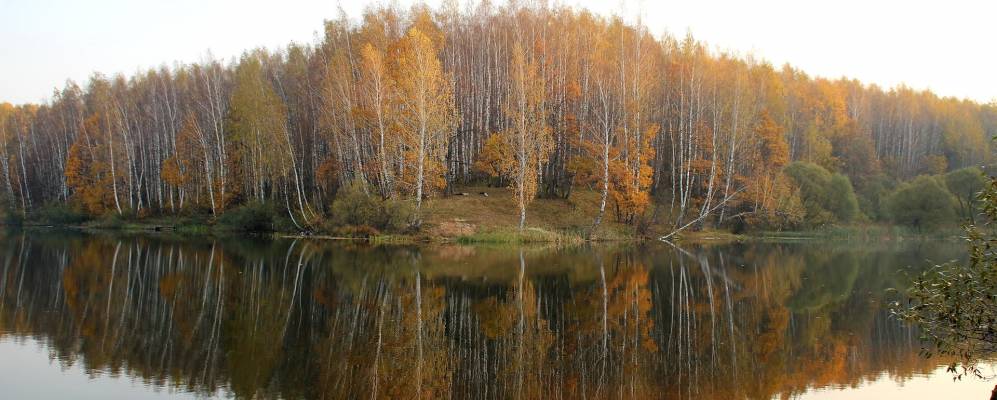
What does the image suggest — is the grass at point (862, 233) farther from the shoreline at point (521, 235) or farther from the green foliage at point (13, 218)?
the green foliage at point (13, 218)

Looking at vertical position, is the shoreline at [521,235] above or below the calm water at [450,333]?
above

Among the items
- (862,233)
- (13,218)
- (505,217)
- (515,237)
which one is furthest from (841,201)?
(13,218)

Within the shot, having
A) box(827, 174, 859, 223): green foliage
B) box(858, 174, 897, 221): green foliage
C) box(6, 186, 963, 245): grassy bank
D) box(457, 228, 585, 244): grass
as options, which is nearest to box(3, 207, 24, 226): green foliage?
box(6, 186, 963, 245): grassy bank

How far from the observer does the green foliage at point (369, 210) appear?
39.5m

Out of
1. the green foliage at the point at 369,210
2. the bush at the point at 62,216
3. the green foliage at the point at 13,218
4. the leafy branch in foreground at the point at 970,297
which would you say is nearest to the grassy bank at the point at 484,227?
the green foliage at the point at 369,210

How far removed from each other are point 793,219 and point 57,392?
4836cm

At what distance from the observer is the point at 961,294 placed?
7.71 m

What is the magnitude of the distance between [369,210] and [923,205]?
42862 millimetres

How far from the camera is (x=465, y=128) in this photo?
4997cm

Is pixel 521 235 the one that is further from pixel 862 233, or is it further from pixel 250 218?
pixel 862 233

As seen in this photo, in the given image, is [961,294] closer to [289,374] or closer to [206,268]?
[289,374]

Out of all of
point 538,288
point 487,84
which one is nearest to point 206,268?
point 538,288

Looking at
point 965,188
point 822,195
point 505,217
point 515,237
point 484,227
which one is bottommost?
point 515,237

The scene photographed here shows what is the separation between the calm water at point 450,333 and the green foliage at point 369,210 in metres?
12.4
